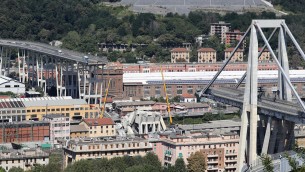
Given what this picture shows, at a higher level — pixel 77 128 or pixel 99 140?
pixel 99 140

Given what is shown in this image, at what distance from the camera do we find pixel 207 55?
6356cm

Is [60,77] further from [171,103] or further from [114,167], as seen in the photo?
[114,167]

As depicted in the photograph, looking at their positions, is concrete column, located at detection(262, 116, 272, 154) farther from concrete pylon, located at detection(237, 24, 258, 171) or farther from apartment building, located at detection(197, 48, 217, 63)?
apartment building, located at detection(197, 48, 217, 63)

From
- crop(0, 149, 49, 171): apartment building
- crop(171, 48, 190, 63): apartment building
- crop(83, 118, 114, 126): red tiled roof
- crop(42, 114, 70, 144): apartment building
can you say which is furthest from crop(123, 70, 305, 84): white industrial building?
crop(0, 149, 49, 171): apartment building

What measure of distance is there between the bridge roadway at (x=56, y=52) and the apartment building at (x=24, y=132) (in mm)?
9492

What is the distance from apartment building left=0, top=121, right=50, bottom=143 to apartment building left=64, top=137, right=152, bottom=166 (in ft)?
10.9

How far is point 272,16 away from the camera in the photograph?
71125 mm

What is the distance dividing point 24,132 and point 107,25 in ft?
93.3

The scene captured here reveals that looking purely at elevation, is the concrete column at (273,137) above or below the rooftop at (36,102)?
above

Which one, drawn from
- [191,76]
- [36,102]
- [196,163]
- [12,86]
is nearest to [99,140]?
[196,163]

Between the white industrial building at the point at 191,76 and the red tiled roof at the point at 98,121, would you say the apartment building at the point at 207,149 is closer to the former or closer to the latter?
the red tiled roof at the point at 98,121

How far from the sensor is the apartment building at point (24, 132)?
3975cm

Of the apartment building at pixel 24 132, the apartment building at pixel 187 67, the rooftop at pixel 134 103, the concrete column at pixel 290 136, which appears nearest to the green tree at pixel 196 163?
the concrete column at pixel 290 136

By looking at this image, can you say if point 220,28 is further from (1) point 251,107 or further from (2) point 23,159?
(1) point 251,107
